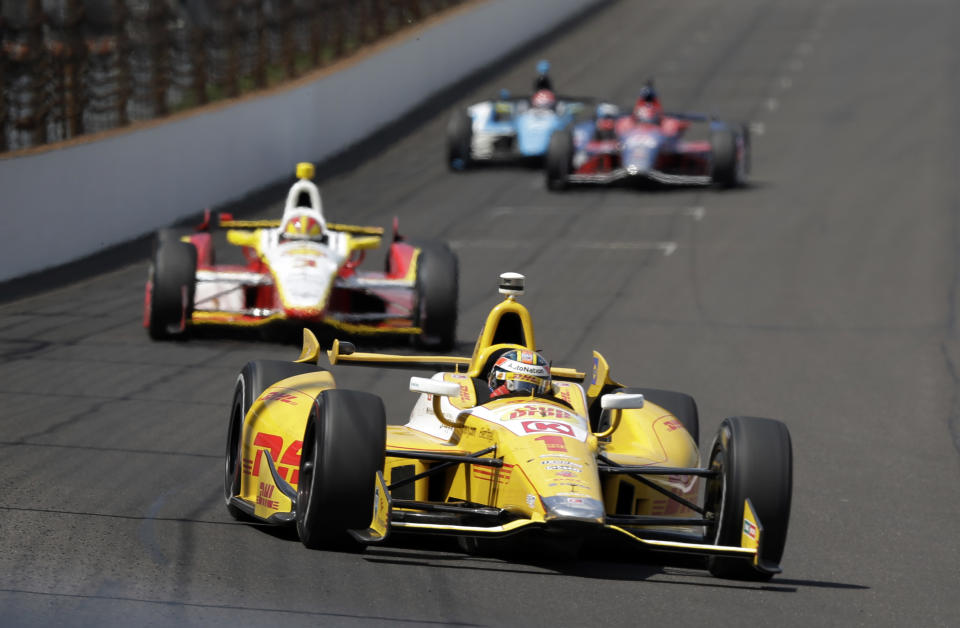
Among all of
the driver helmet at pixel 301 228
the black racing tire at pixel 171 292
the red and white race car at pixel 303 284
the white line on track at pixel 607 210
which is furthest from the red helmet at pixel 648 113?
the black racing tire at pixel 171 292

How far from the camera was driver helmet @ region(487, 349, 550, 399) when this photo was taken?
9.00 metres

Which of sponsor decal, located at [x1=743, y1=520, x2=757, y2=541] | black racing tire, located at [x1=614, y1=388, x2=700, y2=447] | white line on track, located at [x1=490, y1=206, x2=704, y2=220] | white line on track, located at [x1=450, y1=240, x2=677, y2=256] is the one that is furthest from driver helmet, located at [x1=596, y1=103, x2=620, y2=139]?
sponsor decal, located at [x1=743, y1=520, x2=757, y2=541]

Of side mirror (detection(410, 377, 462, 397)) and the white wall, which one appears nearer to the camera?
side mirror (detection(410, 377, 462, 397))

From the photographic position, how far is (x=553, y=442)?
8.29 metres

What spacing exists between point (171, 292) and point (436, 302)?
242cm

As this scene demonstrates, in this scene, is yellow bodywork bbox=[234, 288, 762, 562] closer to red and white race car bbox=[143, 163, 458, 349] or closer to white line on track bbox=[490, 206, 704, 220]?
red and white race car bbox=[143, 163, 458, 349]

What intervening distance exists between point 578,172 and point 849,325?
11.2 meters

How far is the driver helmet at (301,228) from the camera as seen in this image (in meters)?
16.0

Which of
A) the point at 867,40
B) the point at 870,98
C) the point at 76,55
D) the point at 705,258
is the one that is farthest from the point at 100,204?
the point at 867,40

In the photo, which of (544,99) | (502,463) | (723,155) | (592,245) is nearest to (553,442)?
(502,463)

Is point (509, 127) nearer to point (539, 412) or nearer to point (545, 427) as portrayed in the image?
point (539, 412)

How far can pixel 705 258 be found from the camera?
23.0 meters

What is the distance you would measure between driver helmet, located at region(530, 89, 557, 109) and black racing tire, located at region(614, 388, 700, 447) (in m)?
20.5

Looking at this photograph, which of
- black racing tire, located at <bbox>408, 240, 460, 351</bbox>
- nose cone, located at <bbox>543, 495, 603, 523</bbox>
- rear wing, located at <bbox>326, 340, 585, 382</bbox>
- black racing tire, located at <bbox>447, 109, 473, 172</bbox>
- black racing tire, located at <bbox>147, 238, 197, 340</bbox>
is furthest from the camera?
black racing tire, located at <bbox>447, 109, 473, 172</bbox>
